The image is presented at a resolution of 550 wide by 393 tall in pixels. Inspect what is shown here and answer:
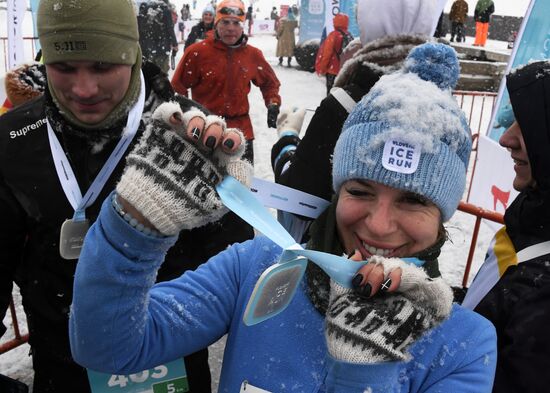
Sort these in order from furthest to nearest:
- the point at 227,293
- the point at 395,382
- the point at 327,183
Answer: the point at 327,183, the point at 227,293, the point at 395,382

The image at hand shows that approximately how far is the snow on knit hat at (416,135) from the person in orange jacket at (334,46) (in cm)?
989

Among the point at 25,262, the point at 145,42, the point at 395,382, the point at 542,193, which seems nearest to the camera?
the point at 395,382

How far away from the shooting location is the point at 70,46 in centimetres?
172

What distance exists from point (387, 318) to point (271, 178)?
19.1 ft

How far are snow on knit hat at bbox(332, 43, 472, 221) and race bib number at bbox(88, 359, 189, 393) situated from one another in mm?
1080

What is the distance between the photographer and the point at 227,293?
1.34m

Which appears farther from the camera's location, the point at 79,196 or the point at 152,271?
the point at 79,196

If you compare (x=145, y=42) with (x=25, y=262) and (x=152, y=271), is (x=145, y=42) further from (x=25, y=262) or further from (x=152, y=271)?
(x=152, y=271)

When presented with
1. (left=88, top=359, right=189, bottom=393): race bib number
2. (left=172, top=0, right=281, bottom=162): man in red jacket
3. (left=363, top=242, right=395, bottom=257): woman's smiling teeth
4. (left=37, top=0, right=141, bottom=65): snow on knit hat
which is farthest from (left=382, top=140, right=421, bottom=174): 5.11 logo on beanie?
(left=172, top=0, right=281, bottom=162): man in red jacket

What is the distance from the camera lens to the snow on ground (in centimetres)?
335

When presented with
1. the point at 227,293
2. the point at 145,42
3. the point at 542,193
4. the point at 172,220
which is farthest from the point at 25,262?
the point at 145,42

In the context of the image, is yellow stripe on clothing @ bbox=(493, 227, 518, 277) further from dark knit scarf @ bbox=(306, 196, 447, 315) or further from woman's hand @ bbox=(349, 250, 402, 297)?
woman's hand @ bbox=(349, 250, 402, 297)

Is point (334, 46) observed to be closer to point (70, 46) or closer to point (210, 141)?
point (70, 46)

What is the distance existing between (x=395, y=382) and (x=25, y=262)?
54.5 inches
